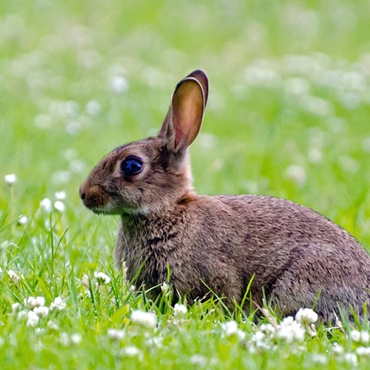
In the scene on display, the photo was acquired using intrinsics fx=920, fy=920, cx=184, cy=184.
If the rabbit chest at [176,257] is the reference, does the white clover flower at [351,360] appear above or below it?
below

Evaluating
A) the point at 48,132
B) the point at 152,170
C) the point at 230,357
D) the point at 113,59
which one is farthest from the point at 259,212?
the point at 113,59

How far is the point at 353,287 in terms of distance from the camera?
5.26 meters

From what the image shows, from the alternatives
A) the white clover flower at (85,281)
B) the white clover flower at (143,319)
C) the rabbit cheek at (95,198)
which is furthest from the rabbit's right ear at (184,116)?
the white clover flower at (143,319)

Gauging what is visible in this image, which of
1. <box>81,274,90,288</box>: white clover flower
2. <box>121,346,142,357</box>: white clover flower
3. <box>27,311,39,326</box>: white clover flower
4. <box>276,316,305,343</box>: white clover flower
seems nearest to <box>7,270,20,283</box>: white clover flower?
<box>81,274,90,288</box>: white clover flower

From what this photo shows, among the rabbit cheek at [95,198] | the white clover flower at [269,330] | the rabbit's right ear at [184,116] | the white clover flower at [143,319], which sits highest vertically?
the rabbit's right ear at [184,116]

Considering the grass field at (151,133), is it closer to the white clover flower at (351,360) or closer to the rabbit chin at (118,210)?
the white clover flower at (351,360)

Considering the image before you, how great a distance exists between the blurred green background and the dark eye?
1563 millimetres

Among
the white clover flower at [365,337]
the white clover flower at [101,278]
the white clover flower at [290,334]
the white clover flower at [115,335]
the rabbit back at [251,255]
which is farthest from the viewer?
the rabbit back at [251,255]

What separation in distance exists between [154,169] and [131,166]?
16 cm

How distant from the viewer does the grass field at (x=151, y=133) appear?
13.5 ft

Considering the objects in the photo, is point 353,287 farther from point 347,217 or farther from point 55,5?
point 55,5

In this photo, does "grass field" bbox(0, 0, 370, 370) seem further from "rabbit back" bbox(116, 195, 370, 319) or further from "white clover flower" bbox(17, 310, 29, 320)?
"rabbit back" bbox(116, 195, 370, 319)

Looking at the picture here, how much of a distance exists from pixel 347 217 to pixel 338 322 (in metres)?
2.62

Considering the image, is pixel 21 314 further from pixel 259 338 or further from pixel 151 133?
pixel 151 133
